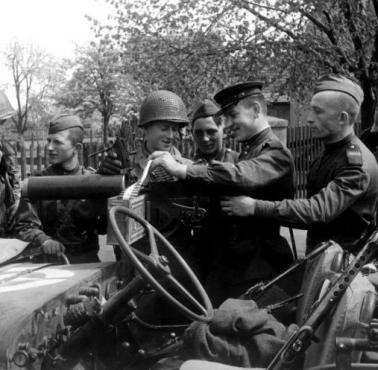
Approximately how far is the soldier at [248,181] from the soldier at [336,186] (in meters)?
0.17

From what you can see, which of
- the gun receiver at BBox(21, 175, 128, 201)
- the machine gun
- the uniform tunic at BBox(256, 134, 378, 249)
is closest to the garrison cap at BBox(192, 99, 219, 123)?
the uniform tunic at BBox(256, 134, 378, 249)

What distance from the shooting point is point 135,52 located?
15.6m

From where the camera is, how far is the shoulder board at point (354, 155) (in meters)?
3.71

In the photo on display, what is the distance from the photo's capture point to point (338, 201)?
3643mm

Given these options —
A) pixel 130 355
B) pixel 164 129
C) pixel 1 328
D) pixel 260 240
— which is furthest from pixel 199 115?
pixel 1 328

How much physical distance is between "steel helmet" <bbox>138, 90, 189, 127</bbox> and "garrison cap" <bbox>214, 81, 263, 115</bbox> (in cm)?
42

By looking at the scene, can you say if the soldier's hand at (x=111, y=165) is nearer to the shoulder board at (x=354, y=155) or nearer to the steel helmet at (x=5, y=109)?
the shoulder board at (x=354, y=155)

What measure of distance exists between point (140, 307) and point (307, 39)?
11589 millimetres

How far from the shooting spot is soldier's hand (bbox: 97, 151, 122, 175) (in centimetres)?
393

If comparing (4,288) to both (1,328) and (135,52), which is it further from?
(135,52)

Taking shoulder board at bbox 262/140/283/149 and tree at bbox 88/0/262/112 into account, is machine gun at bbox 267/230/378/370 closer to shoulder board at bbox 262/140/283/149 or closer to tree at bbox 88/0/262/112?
shoulder board at bbox 262/140/283/149

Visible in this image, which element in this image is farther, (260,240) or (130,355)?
(260,240)

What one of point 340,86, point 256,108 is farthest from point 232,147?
point 340,86

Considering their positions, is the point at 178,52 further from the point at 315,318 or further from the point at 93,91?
the point at 93,91
